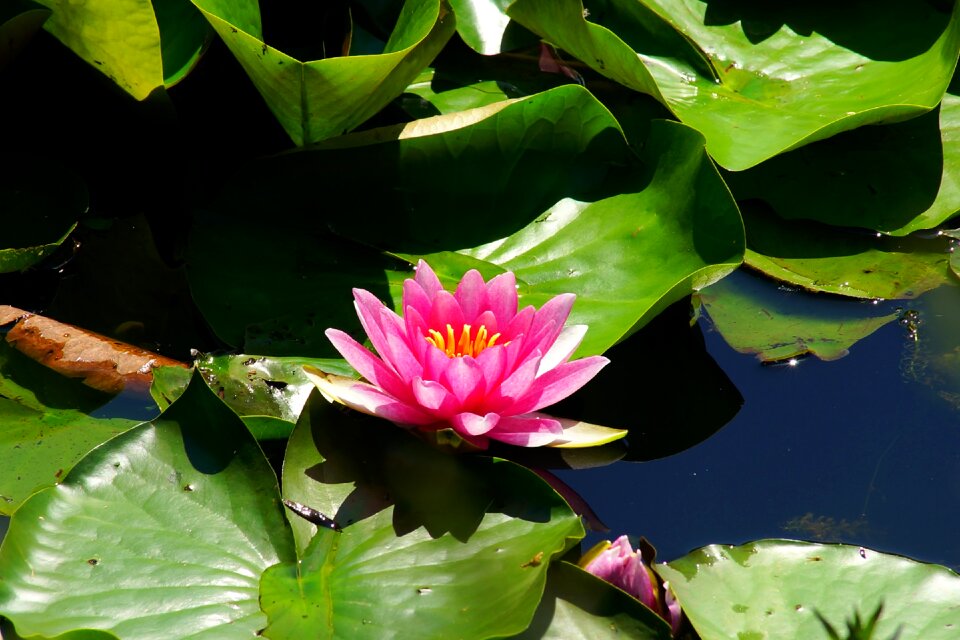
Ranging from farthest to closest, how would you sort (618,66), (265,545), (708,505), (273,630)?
(618,66), (708,505), (265,545), (273,630)

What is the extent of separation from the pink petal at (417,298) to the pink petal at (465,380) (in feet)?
0.62

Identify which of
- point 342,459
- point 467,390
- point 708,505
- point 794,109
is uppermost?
point 794,109

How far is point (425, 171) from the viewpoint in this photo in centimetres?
227

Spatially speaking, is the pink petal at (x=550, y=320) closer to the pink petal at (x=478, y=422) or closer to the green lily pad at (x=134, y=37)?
the pink petal at (x=478, y=422)

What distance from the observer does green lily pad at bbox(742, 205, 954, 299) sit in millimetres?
2428

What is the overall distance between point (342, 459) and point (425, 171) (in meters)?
0.81

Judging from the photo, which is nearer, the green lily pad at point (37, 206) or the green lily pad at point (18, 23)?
the green lily pad at point (18, 23)

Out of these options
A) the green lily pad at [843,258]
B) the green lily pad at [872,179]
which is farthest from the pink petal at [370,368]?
the green lily pad at [872,179]

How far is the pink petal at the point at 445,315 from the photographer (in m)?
1.83

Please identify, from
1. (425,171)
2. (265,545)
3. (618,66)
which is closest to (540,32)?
(618,66)

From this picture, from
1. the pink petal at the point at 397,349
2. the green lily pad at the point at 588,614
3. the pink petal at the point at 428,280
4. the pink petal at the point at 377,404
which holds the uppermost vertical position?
the pink petal at the point at 428,280

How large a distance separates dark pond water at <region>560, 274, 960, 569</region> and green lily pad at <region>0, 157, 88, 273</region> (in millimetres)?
1355

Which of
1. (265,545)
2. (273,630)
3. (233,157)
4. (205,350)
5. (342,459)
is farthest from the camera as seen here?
(233,157)

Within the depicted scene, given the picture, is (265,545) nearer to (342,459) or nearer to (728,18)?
(342,459)
